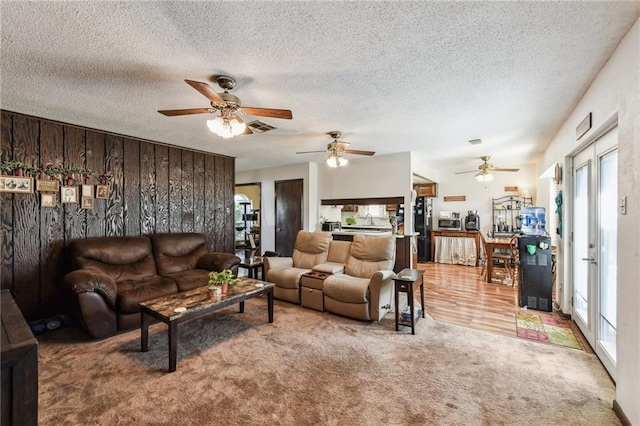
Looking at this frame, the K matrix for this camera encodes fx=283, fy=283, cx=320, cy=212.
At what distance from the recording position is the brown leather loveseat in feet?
9.45

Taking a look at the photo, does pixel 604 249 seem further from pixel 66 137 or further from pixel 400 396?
pixel 66 137

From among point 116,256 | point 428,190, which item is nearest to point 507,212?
point 428,190

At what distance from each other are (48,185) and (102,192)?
569 mm

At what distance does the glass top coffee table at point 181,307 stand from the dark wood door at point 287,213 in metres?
3.33

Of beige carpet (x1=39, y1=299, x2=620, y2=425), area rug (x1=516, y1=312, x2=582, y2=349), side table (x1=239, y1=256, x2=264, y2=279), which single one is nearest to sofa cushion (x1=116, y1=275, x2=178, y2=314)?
beige carpet (x1=39, y1=299, x2=620, y2=425)

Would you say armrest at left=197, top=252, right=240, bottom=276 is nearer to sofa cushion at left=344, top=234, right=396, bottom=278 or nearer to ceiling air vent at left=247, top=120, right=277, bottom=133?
sofa cushion at left=344, top=234, right=396, bottom=278

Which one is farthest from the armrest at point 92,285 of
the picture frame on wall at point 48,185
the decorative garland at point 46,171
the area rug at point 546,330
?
the area rug at point 546,330

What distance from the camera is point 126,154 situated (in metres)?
4.28

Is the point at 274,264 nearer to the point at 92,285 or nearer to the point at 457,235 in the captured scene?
the point at 92,285

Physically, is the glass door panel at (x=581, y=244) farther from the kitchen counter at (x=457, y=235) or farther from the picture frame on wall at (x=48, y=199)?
the picture frame on wall at (x=48, y=199)

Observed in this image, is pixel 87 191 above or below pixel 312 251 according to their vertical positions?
above

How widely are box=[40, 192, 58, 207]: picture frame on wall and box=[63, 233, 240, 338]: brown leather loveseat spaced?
0.54m

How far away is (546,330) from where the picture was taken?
318 centimetres

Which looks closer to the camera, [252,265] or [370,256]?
[370,256]
